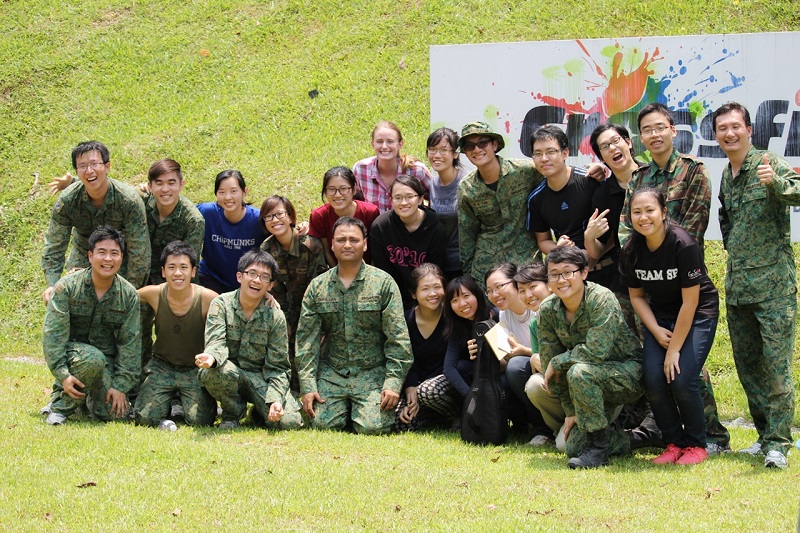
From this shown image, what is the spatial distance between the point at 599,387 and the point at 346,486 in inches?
71.4

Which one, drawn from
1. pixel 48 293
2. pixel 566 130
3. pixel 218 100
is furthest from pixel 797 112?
pixel 218 100

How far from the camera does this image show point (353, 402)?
7266 mm

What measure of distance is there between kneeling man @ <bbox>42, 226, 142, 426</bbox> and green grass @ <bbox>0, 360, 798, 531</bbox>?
0.33m

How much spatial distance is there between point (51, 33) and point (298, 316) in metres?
9.88

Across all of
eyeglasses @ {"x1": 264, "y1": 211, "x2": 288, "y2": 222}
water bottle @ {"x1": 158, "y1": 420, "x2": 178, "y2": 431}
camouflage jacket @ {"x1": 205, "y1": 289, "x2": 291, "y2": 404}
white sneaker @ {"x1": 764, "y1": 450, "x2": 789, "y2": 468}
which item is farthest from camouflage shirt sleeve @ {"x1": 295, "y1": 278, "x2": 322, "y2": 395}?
white sneaker @ {"x1": 764, "y1": 450, "x2": 789, "y2": 468}

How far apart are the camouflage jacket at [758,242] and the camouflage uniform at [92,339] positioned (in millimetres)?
4453

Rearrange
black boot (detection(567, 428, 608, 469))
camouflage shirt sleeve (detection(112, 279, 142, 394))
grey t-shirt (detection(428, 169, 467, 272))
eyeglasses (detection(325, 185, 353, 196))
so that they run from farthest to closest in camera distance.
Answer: grey t-shirt (detection(428, 169, 467, 272)) < eyeglasses (detection(325, 185, 353, 196)) < camouflage shirt sleeve (detection(112, 279, 142, 394)) < black boot (detection(567, 428, 608, 469))

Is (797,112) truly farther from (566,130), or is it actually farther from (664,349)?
(664,349)

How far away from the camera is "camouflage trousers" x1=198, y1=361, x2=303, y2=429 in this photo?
22.9 ft

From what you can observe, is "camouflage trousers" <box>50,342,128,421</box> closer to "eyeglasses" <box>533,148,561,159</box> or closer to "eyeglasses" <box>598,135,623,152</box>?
"eyeglasses" <box>533,148,561,159</box>

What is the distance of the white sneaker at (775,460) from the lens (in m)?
5.79

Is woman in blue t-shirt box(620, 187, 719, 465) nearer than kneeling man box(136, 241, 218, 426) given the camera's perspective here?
Yes

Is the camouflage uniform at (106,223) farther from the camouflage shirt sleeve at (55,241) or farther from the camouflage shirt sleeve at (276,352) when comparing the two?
the camouflage shirt sleeve at (276,352)

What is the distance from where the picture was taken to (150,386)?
23.8ft
